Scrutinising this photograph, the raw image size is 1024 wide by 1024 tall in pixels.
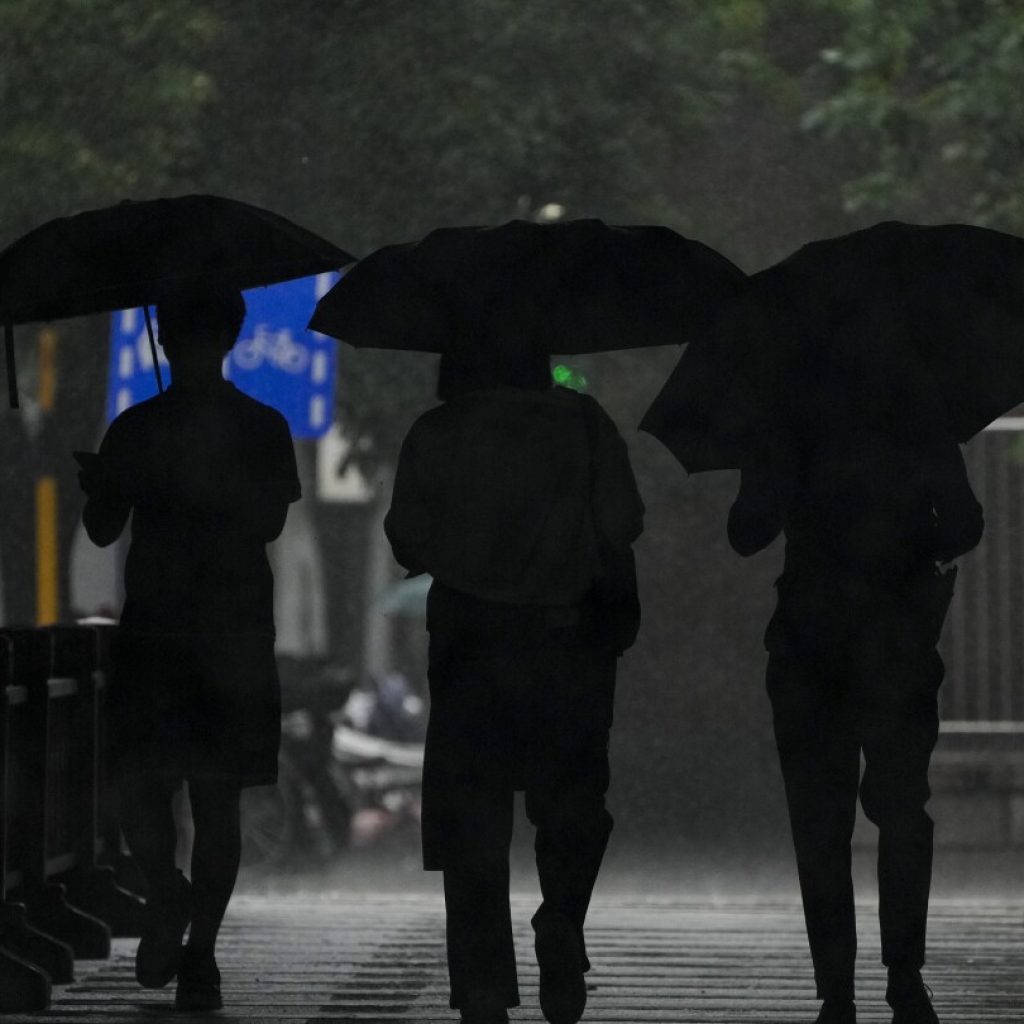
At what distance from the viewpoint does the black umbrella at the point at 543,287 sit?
17.7 ft

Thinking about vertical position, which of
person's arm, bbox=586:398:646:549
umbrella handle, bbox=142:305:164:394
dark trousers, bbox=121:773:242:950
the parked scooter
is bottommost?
the parked scooter

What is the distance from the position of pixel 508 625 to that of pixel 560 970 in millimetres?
676

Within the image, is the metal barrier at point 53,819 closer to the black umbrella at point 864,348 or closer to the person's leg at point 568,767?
the person's leg at point 568,767

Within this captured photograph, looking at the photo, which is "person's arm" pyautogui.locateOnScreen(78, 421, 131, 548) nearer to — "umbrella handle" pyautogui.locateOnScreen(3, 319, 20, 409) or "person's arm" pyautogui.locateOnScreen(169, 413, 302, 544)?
"person's arm" pyautogui.locateOnScreen(169, 413, 302, 544)

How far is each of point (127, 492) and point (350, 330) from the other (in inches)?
25.9

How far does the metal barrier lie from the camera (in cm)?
644

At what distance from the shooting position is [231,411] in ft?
19.1

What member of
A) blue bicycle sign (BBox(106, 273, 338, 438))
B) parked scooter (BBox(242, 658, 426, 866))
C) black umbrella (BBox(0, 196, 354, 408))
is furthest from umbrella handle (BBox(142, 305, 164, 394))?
parked scooter (BBox(242, 658, 426, 866))

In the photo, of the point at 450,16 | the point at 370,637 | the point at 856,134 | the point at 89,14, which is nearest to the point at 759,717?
the point at 856,134

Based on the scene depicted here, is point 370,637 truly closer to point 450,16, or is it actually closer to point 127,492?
point 450,16

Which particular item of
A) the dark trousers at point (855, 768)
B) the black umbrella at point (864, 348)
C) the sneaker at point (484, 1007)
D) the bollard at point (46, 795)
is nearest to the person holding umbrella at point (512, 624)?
the sneaker at point (484, 1007)

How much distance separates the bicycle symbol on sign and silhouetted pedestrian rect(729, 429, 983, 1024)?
8.15 metres

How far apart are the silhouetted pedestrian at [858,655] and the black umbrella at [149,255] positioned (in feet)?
4.76

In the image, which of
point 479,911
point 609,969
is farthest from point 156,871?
point 609,969
